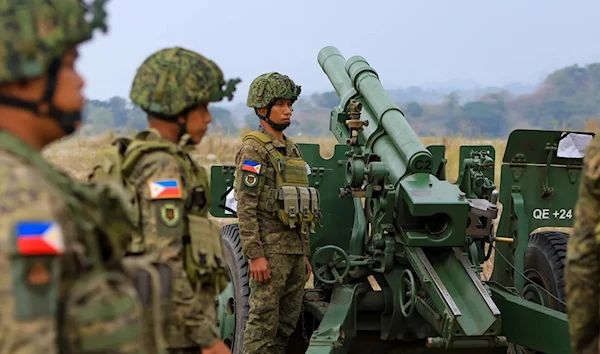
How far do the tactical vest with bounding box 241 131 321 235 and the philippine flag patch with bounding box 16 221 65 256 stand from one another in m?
3.41

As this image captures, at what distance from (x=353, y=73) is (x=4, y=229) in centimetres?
452

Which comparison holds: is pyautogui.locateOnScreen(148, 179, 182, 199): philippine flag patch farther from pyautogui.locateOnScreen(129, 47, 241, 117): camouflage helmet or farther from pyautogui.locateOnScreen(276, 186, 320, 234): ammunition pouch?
pyautogui.locateOnScreen(276, 186, 320, 234): ammunition pouch

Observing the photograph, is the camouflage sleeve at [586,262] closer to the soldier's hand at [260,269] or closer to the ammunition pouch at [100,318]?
the ammunition pouch at [100,318]

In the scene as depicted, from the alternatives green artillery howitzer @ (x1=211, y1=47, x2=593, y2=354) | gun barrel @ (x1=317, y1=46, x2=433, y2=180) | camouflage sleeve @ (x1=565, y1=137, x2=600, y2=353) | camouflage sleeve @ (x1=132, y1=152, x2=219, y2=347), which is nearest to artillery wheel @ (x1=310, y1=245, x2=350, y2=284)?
green artillery howitzer @ (x1=211, y1=47, x2=593, y2=354)

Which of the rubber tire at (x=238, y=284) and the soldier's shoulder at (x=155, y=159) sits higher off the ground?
the soldier's shoulder at (x=155, y=159)

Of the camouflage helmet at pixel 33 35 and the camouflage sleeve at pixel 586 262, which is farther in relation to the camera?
the camouflage sleeve at pixel 586 262

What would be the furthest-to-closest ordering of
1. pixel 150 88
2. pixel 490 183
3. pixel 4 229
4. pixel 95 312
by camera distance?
pixel 490 183 → pixel 150 88 → pixel 95 312 → pixel 4 229

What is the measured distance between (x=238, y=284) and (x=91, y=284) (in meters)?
3.97

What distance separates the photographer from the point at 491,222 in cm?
539

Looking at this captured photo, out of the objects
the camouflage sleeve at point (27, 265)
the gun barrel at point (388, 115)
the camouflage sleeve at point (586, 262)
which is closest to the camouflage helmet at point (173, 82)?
the camouflage sleeve at point (586, 262)

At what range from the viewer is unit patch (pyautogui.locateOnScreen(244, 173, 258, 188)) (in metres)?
5.29

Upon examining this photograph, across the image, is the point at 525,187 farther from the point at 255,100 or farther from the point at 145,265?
the point at 145,265

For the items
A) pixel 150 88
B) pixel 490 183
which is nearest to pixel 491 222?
pixel 490 183

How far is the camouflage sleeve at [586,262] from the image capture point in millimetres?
2994
